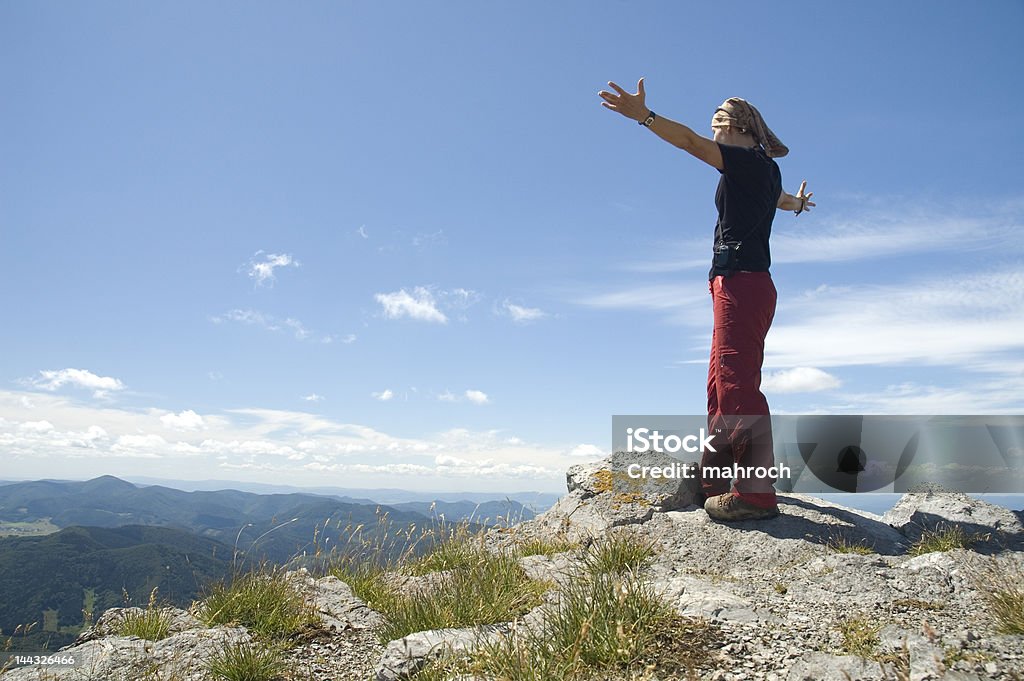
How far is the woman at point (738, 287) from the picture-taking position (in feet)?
18.5

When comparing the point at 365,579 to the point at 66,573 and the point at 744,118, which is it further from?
A: the point at 66,573

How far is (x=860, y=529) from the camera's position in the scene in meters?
5.69

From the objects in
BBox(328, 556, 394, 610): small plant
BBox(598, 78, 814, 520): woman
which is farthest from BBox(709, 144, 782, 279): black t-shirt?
BBox(328, 556, 394, 610): small plant

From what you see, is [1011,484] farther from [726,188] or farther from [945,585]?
[726,188]

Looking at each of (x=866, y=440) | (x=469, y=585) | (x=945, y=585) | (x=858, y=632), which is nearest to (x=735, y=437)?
(x=945, y=585)

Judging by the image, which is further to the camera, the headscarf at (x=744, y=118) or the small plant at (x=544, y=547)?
the headscarf at (x=744, y=118)

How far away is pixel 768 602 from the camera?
3.98 metres

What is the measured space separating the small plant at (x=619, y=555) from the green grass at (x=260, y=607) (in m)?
2.42

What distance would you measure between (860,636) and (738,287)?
3484 millimetres

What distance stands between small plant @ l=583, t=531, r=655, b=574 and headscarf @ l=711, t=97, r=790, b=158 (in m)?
4.51

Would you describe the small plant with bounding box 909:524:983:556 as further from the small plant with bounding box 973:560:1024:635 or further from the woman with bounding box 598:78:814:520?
the small plant with bounding box 973:560:1024:635

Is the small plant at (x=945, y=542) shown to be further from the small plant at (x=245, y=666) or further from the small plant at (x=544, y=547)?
the small plant at (x=245, y=666)

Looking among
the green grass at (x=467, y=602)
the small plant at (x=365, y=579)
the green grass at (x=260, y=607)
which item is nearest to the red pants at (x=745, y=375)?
the green grass at (x=467, y=602)

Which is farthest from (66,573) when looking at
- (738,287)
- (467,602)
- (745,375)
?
(738,287)
